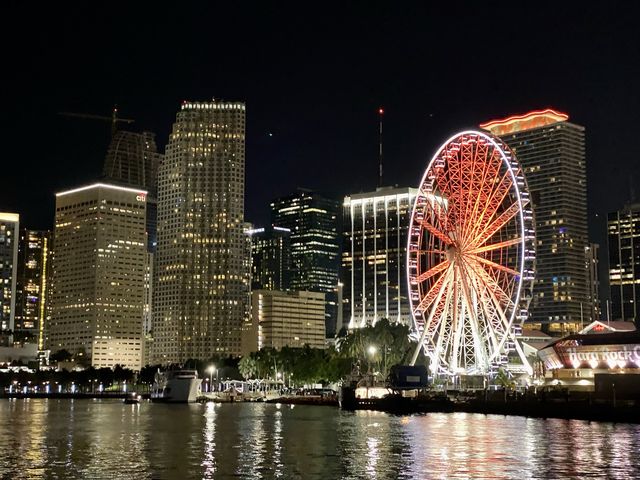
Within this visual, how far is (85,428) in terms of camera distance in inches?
3684

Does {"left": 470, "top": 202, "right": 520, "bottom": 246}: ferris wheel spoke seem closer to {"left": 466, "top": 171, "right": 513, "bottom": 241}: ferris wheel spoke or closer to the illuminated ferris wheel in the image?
the illuminated ferris wheel

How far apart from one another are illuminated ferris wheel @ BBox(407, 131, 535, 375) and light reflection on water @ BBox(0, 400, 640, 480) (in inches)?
751

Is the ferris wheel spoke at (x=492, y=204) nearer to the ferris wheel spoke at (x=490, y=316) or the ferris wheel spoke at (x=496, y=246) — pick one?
the ferris wheel spoke at (x=496, y=246)

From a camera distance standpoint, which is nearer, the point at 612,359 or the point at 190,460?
the point at 190,460

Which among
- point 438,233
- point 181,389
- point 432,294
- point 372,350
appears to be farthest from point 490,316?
point 181,389

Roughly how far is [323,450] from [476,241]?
55.5m

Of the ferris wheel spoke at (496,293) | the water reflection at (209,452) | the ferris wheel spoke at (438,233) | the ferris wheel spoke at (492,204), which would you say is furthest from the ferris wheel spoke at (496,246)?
the water reflection at (209,452)

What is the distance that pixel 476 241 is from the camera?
4550 inches

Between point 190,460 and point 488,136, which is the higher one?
point 488,136

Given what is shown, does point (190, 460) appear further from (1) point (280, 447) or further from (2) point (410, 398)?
(2) point (410, 398)

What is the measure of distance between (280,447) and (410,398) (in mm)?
61866

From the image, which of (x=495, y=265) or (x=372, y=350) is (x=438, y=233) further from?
(x=372, y=350)

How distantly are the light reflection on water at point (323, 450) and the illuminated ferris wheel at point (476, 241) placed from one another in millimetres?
19066

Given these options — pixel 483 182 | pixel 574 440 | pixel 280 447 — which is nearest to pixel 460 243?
pixel 483 182
